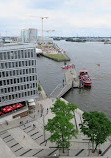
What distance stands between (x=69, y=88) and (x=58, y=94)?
12.6 metres

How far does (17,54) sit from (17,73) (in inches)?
256

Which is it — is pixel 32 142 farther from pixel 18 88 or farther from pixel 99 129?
pixel 18 88

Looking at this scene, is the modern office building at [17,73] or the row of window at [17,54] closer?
the row of window at [17,54]

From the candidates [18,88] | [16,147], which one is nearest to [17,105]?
[18,88]

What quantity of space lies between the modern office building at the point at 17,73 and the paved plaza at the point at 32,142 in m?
8.59

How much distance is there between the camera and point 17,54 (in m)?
52.7

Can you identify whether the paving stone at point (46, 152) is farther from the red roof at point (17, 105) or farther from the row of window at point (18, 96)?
the row of window at point (18, 96)

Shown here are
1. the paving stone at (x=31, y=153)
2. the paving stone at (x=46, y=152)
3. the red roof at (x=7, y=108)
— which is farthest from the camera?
the red roof at (x=7, y=108)

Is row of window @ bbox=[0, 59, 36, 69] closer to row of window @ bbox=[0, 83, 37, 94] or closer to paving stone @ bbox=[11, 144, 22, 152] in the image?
row of window @ bbox=[0, 83, 37, 94]

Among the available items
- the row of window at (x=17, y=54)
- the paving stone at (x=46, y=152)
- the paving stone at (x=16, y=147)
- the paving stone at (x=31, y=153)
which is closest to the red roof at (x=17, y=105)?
the paving stone at (x=16, y=147)

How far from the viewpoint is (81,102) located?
75.9 m

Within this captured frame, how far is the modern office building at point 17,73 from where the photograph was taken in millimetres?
51594

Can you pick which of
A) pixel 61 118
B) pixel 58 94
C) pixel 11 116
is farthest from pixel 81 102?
pixel 61 118

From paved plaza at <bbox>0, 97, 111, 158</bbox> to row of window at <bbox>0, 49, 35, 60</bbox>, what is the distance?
21.6 meters
